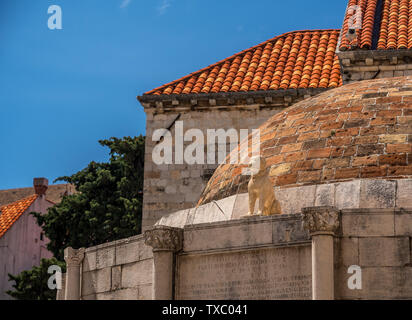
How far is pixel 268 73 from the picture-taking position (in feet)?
106

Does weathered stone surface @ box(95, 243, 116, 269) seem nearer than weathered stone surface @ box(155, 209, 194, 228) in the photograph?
Yes

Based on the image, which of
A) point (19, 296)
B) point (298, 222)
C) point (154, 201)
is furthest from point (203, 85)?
point (298, 222)

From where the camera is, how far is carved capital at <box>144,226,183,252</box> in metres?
15.2

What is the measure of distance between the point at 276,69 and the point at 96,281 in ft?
56.4

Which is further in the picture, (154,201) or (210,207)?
(154,201)

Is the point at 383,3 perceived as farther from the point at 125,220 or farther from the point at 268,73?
the point at 125,220

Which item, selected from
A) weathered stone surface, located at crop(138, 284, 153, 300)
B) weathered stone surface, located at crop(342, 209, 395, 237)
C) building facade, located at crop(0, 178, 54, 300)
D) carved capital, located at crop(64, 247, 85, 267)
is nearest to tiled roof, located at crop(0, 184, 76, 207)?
building facade, located at crop(0, 178, 54, 300)

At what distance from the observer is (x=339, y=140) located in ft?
55.7

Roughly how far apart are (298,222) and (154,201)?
16679mm

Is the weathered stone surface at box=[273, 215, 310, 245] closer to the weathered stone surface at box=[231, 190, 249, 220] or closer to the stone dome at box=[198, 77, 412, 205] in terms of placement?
the weathered stone surface at box=[231, 190, 249, 220]

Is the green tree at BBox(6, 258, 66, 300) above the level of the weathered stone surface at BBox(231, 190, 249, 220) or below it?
above

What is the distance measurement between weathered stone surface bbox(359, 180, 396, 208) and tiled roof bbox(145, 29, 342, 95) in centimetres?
1519

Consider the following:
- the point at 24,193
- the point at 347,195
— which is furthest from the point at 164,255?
the point at 24,193
